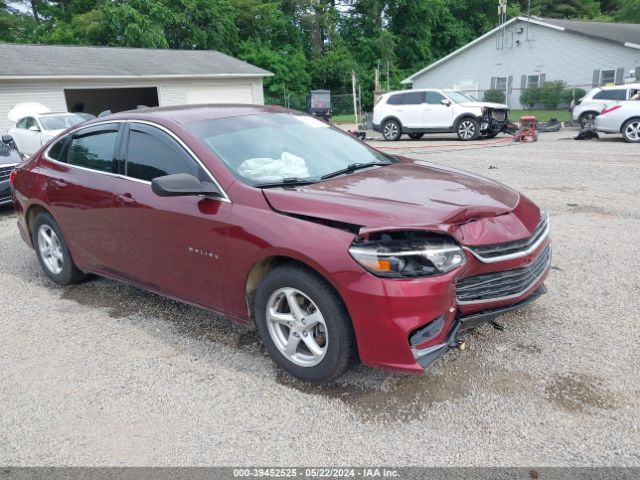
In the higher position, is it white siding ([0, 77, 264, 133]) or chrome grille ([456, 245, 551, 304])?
white siding ([0, 77, 264, 133])

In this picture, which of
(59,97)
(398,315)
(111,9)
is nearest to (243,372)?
(398,315)

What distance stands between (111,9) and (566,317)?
36.8m

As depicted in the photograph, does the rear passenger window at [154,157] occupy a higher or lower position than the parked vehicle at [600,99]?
higher

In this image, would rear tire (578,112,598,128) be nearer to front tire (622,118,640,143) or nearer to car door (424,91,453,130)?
front tire (622,118,640,143)

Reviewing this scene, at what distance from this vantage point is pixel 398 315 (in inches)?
113

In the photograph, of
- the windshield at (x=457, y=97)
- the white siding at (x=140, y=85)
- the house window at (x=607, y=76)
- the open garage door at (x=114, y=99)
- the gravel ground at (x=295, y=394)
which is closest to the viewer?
the gravel ground at (x=295, y=394)

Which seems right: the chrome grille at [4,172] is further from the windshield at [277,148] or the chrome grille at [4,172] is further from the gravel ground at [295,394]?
the windshield at [277,148]

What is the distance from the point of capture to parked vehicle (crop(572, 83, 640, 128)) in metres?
18.5

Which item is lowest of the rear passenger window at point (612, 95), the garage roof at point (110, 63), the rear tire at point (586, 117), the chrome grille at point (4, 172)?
the rear tire at point (586, 117)

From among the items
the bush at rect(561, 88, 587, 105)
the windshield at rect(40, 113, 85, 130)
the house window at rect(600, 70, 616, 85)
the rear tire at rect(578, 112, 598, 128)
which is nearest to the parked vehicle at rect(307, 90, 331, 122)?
the bush at rect(561, 88, 587, 105)

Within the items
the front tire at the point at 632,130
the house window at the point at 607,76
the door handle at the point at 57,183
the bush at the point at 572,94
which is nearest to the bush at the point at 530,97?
the bush at the point at 572,94

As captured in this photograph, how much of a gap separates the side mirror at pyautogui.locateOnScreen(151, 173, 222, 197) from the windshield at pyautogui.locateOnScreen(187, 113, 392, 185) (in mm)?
205

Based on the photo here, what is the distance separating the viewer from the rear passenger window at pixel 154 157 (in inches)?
149

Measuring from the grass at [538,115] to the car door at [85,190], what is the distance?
1018 inches
